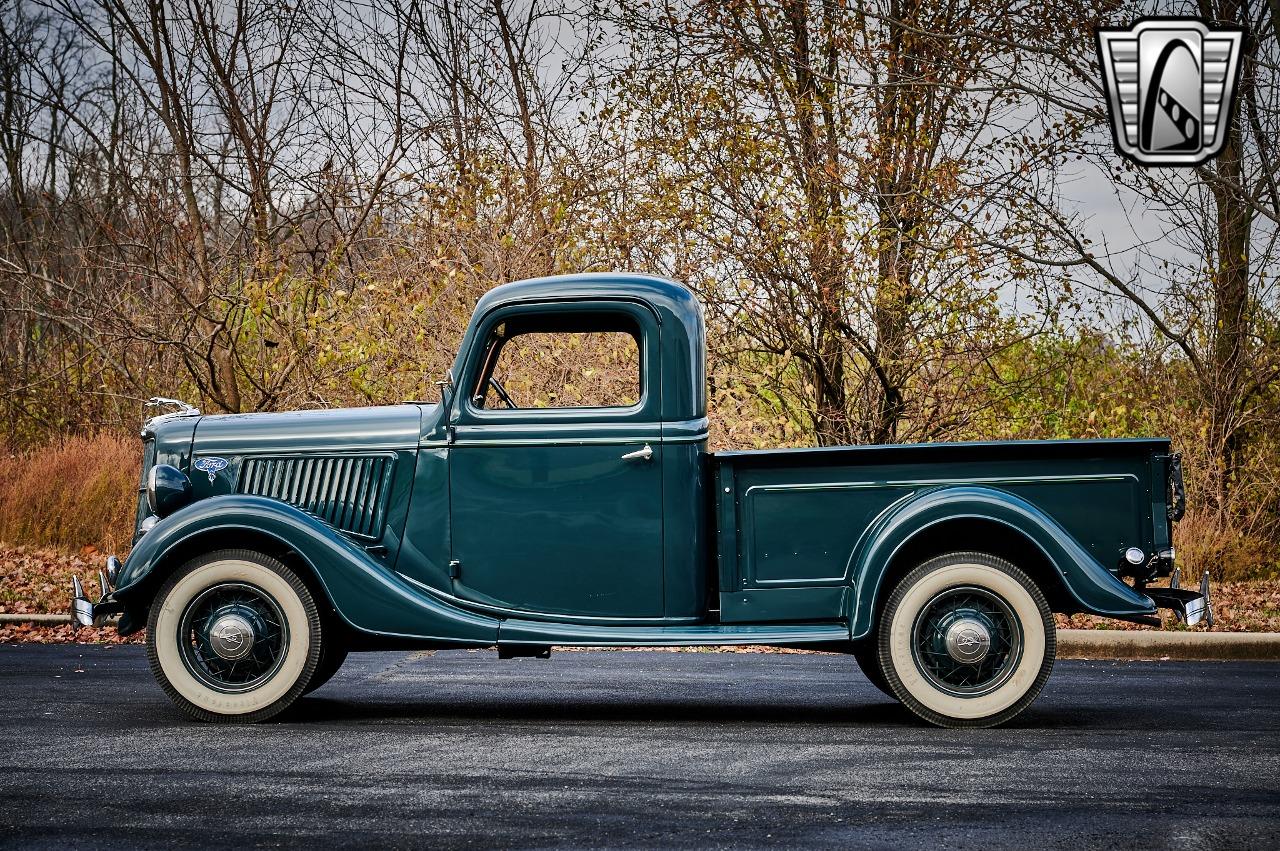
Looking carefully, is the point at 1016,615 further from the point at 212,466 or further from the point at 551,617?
the point at 212,466

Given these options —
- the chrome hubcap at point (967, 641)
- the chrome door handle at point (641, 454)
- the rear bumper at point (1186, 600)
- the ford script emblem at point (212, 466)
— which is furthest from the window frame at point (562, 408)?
the rear bumper at point (1186, 600)

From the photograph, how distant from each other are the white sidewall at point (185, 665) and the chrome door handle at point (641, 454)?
1736 millimetres

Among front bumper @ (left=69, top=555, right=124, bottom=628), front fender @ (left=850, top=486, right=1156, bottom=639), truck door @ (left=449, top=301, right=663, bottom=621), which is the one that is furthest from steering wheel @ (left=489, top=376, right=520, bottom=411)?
front bumper @ (left=69, top=555, right=124, bottom=628)

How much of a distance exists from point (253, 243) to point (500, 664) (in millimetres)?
7923

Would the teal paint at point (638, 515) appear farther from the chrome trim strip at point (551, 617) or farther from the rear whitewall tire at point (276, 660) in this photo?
the rear whitewall tire at point (276, 660)

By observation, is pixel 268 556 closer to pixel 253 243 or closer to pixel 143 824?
pixel 143 824

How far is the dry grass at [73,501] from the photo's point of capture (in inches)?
566

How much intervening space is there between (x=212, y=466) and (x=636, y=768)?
296 centimetres

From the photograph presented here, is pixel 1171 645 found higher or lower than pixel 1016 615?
lower

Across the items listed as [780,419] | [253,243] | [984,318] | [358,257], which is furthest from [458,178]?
[984,318]

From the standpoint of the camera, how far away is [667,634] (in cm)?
625

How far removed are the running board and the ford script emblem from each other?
68.6 inches

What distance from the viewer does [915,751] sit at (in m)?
5.64

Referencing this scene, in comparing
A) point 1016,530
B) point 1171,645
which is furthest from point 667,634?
point 1171,645
